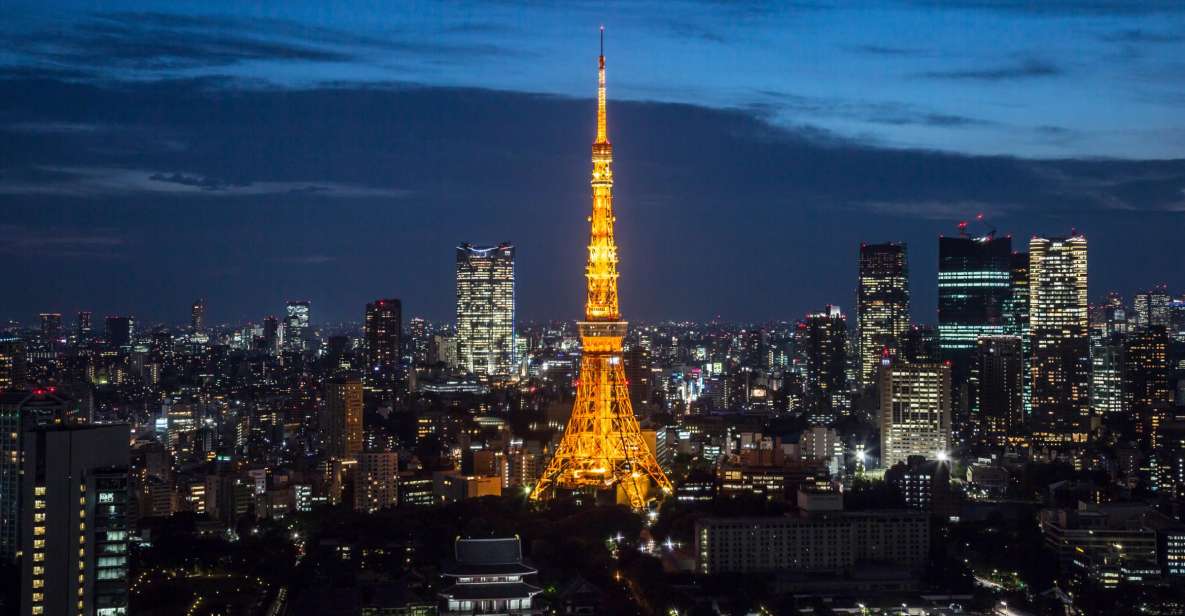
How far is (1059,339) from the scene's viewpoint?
38.3 m

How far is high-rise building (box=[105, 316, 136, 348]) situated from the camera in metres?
38.2

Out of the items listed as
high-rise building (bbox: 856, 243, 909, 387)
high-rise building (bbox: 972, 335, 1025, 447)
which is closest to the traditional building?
high-rise building (bbox: 972, 335, 1025, 447)

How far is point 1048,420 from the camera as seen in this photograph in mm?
34281

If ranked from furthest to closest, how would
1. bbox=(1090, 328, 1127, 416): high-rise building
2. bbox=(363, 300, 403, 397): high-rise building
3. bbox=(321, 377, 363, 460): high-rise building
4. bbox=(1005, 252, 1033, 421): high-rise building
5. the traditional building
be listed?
bbox=(363, 300, 403, 397): high-rise building, bbox=(1005, 252, 1033, 421): high-rise building, bbox=(1090, 328, 1127, 416): high-rise building, bbox=(321, 377, 363, 460): high-rise building, the traditional building

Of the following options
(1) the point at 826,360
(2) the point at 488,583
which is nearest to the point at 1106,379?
(1) the point at 826,360

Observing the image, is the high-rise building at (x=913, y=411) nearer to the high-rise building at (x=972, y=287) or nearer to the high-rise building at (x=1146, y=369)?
the high-rise building at (x=1146, y=369)

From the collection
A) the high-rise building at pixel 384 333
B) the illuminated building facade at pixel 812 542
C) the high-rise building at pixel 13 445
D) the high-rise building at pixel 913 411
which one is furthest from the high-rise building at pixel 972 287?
the high-rise building at pixel 13 445

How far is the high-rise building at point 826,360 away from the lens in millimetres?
39375

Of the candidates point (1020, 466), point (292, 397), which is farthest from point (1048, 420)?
point (292, 397)

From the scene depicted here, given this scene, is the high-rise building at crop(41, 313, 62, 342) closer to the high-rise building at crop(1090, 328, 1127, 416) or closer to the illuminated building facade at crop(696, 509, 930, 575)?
the illuminated building facade at crop(696, 509, 930, 575)

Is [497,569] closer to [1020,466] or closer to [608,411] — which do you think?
[608,411]

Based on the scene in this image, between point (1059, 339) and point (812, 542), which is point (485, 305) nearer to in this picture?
point (1059, 339)

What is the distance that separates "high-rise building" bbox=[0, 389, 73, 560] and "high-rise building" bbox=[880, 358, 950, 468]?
1725 centimetres

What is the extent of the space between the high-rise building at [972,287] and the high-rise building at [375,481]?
814 inches
